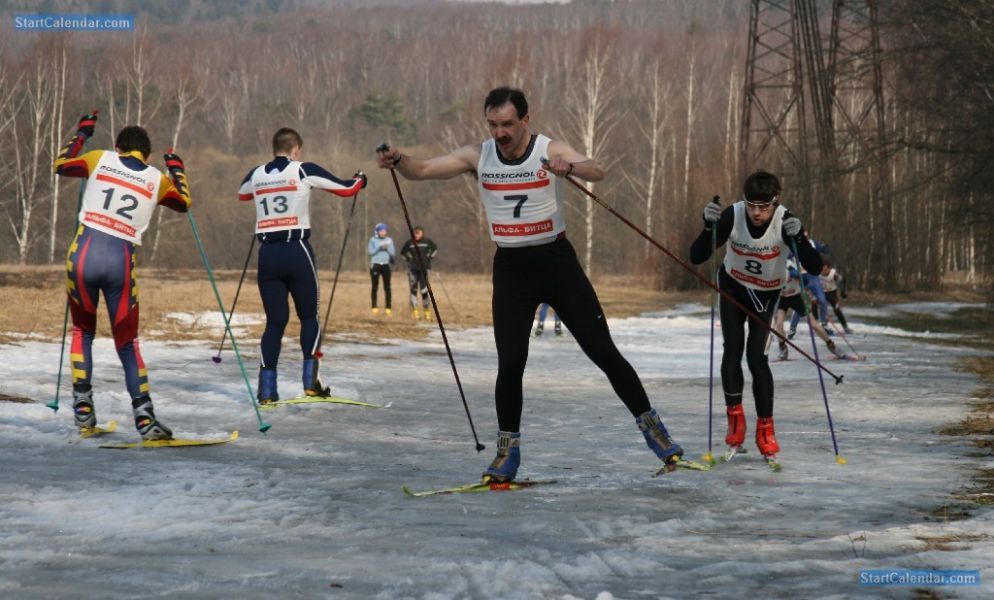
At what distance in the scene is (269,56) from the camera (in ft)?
407

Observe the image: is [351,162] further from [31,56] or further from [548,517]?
[548,517]

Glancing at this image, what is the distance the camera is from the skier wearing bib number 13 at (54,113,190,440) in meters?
8.01

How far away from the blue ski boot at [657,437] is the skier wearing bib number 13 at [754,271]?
1046 mm

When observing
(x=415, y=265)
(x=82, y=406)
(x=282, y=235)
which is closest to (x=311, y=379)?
(x=282, y=235)

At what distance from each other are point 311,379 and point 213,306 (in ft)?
45.7

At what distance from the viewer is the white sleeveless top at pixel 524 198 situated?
6.45m

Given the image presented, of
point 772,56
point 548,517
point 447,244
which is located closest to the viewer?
point 548,517

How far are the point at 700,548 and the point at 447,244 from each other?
2927 inches

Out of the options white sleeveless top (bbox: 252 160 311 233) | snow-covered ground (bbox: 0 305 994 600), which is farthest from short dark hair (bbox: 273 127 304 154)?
snow-covered ground (bbox: 0 305 994 600)

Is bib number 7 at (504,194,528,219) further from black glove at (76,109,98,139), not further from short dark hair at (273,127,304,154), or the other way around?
short dark hair at (273,127,304,154)

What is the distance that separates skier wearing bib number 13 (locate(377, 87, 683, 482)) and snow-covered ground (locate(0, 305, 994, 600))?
2.19 ft

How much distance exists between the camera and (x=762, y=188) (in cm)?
755

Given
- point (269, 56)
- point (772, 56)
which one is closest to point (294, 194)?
point (772, 56)

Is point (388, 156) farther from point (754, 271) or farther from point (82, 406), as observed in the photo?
point (82, 406)
